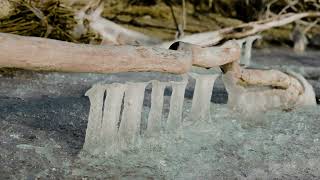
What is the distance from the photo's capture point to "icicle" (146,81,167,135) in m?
3.58

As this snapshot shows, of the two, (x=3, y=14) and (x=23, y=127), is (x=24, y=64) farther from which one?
(x=3, y=14)

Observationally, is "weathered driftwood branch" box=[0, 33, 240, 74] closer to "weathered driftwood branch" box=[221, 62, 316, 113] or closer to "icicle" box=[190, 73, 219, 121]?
"icicle" box=[190, 73, 219, 121]

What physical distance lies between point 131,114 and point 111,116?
155 millimetres

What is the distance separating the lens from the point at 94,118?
3.27 metres

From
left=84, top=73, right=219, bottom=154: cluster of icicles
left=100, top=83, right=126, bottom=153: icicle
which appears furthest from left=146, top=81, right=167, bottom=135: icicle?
left=100, top=83, right=126, bottom=153: icicle

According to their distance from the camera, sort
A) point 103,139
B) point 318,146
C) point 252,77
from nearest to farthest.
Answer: point 103,139 < point 318,146 < point 252,77

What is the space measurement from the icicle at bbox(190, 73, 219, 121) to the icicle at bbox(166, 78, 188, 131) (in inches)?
9.0

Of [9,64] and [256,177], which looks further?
[256,177]

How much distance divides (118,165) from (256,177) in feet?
2.62

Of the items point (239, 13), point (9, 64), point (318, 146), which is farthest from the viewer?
point (239, 13)

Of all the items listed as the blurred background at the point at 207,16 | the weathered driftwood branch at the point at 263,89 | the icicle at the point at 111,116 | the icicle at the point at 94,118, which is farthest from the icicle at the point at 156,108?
the blurred background at the point at 207,16

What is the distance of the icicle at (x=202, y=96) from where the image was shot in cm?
396

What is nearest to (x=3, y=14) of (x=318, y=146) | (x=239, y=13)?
(x=318, y=146)

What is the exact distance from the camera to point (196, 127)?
13.3 ft
